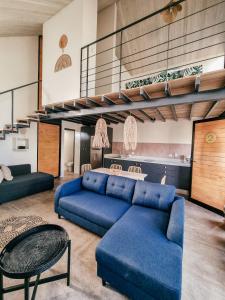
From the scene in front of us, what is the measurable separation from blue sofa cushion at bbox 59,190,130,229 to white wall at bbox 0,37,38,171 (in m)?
3.24

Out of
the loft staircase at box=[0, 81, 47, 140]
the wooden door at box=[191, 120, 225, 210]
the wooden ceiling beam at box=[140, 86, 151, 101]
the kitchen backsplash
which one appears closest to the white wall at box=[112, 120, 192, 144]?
the kitchen backsplash

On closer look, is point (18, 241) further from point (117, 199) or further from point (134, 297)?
point (117, 199)

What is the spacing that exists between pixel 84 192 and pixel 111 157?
3118mm

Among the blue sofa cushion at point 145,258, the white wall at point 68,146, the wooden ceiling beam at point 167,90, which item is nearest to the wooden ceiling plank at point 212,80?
the wooden ceiling beam at point 167,90

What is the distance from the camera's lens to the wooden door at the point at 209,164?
3334 mm

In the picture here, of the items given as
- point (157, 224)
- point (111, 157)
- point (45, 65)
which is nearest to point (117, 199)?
point (157, 224)

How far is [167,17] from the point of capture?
9.39 ft

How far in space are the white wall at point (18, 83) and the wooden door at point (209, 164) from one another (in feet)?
17.3

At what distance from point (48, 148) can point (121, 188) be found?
404cm

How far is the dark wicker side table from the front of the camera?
1.08 meters

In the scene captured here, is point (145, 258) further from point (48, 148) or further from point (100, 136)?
point (48, 148)

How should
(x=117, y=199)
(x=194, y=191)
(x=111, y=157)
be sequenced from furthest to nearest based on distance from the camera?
(x=111, y=157) < (x=194, y=191) < (x=117, y=199)

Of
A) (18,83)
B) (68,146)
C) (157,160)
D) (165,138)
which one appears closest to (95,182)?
(157,160)

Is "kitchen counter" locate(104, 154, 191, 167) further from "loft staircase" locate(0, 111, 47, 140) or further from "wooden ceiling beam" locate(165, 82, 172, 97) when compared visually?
"loft staircase" locate(0, 111, 47, 140)
